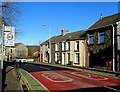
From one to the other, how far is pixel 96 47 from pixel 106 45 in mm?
2586

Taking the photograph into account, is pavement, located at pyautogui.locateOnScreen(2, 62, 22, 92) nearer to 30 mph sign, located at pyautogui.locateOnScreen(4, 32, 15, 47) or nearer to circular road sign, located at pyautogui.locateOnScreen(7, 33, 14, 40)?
30 mph sign, located at pyautogui.locateOnScreen(4, 32, 15, 47)

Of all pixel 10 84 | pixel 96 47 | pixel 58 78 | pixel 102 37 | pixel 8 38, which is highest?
pixel 102 37

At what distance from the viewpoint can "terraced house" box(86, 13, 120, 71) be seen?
70.1ft

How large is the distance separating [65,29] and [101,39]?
18.5 metres

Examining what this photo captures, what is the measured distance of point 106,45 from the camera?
23375 millimetres

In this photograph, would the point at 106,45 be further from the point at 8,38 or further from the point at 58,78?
the point at 8,38

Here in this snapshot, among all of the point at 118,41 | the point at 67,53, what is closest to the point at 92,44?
the point at 118,41

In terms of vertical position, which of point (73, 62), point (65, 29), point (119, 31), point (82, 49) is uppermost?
point (65, 29)

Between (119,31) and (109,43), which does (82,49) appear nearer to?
(109,43)

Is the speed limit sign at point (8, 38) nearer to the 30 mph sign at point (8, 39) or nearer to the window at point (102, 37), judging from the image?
the 30 mph sign at point (8, 39)

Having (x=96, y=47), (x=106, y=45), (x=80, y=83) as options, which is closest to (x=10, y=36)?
(x=80, y=83)

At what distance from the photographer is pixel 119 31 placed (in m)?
21.2

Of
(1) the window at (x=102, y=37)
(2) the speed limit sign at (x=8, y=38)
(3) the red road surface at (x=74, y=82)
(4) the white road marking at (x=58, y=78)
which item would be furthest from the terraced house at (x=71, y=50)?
(2) the speed limit sign at (x=8, y=38)

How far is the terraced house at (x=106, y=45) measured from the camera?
70.1 feet
